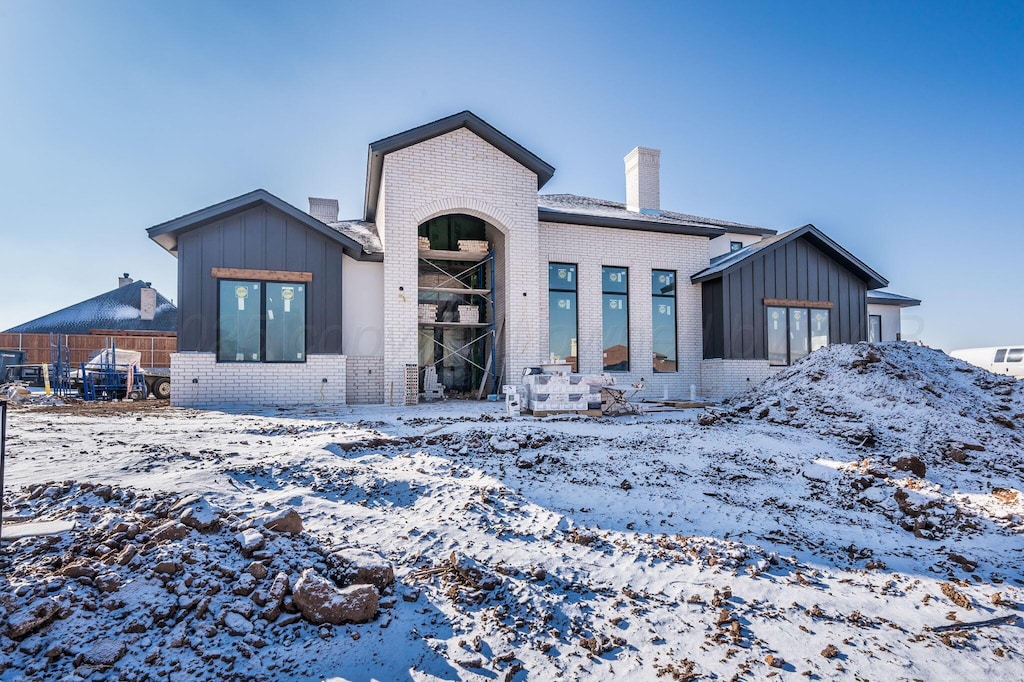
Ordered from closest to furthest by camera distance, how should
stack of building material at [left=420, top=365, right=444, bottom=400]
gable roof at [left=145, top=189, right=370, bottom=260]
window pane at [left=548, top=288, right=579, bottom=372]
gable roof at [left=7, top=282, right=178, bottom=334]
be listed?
gable roof at [left=145, top=189, right=370, bottom=260] → stack of building material at [left=420, top=365, right=444, bottom=400] → window pane at [left=548, top=288, right=579, bottom=372] → gable roof at [left=7, top=282, right=178, bottom=334]

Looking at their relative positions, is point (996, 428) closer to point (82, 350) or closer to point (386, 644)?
point (386, 644)

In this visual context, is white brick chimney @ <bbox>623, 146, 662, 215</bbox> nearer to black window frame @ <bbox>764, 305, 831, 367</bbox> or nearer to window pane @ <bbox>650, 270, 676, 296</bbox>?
window pane @ <bbox>650, 270, 676, 296</bbox>

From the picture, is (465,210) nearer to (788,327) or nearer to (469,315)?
(469,315)

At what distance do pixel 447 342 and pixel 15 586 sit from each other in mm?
14032

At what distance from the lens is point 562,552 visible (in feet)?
10.5

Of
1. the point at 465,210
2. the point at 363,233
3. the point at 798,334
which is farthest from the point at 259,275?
the point at 798,334

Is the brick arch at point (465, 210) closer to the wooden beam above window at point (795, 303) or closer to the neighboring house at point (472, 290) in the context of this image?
the neighboring house at point (472, 290)

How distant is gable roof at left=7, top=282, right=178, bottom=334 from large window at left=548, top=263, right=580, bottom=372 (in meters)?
22.5

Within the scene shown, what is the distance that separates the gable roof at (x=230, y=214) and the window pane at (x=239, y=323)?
1.49 metres

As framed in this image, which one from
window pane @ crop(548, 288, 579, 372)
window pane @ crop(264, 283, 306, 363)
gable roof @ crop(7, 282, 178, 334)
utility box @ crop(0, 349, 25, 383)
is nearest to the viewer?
window pane @ crop(264, 283, 306, 363)

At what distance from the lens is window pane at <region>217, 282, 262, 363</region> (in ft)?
39.0

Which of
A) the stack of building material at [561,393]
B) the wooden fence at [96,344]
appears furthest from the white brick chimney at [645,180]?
the wooden fence at [96,344]

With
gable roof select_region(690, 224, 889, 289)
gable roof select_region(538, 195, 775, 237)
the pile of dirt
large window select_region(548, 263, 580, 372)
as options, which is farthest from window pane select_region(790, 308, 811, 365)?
the pile of dirt

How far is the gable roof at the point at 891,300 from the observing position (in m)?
18.5
